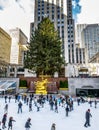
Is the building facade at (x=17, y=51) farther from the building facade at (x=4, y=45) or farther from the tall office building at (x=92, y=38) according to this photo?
the tall office building at (x=92, y=38)

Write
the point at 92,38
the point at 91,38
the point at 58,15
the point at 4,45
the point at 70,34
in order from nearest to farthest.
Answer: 1. the point at 58,15
2. the point at 70,34
3. the point at 4,45
4. the point at 91,38
5. the point at 92,38

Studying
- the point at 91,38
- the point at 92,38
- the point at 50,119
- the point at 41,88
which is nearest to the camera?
the point at 50,119

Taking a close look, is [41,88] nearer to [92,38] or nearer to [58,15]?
[58,15]

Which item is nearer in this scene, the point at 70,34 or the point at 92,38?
the point at 70,34

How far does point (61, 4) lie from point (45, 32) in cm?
6060

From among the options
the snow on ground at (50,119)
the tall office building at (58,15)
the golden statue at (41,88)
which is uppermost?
the tall office building at (58,15)

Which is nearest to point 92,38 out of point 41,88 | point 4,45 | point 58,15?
point 58,15

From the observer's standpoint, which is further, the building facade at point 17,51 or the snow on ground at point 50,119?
the building facade at point 17,51

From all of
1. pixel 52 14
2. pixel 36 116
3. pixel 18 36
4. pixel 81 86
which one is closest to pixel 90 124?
pixel 36 116

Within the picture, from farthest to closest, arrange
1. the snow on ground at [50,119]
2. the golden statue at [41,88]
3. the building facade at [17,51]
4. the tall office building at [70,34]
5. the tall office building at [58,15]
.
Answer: the building facade at [17,51]
the tall office building at [70,34]
the tall office building at [58,15]
the golden statue at [41,88]
the snow on ground at [50,119]

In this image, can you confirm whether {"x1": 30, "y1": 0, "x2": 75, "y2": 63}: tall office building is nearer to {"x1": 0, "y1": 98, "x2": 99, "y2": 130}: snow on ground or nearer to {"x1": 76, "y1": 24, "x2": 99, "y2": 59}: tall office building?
{"x1": 0, "y1": 98, "x2": 99, "y2": 130}: snow on ground

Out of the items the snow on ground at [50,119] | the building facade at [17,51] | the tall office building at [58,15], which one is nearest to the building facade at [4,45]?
the building facade at [17,51]

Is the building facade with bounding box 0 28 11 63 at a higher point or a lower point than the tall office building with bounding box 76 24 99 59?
lower

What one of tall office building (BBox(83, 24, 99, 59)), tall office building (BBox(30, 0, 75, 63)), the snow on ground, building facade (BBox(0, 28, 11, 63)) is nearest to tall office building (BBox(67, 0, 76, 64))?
tall office building (BBox(30, 0, 75, 63))
